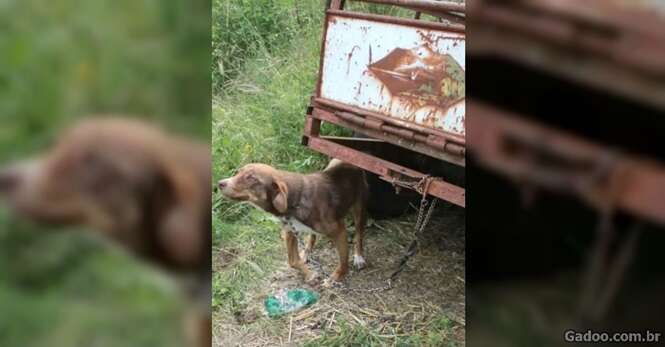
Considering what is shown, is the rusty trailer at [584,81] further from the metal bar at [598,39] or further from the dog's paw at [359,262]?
the dog's paw at [359,262]

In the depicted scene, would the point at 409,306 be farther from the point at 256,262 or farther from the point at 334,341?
the point at 256,262

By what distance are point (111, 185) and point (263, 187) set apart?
357 mm

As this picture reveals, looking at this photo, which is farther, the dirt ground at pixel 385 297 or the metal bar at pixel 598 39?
the dirt ground at pixel 385 297

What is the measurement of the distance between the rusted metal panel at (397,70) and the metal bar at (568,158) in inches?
1.7

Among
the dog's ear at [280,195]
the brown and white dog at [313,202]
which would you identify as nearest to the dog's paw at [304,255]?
the brown and white dog at [313,202]

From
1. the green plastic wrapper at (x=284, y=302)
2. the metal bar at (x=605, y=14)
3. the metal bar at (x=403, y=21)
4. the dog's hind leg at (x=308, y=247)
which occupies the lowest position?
the green plastic wrapper at (x=284, y=302)

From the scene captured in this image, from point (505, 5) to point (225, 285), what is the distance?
741 millimetres

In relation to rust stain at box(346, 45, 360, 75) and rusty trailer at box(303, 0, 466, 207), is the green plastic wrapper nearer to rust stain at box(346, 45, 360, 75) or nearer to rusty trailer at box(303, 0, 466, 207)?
rusty trailer at box(303, 0, 466, 207)

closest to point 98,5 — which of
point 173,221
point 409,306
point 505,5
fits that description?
point 173,221

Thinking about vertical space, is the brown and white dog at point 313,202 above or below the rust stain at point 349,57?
below

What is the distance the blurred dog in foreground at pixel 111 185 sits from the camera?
1.11m

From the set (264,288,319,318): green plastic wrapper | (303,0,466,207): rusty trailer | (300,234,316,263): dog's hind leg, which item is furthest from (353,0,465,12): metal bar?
(264,288,319,318): green plastic wrapper

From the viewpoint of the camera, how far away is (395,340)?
4.62 ft

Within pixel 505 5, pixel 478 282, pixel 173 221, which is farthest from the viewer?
pixel 478 282
